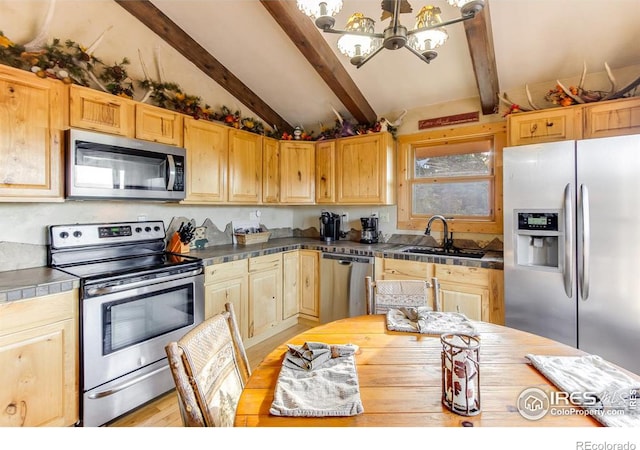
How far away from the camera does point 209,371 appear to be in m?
1.01

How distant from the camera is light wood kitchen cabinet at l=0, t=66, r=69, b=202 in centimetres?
174

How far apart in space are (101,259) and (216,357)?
5.91 ft

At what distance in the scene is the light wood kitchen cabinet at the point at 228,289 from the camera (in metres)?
2.47

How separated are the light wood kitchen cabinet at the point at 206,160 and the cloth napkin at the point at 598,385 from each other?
2610mm

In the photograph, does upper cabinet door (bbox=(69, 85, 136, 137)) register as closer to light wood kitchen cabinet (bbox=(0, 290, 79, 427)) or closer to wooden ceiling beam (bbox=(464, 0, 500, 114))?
light wood kitchen cabinet (bbox=(0, 290, 79, 427))

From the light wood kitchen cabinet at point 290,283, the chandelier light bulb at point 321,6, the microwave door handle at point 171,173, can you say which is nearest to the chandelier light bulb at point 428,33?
the chandelier light bulb at point 321,6

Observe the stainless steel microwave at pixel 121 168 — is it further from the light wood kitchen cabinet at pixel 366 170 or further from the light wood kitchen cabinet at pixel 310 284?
the light wood kitchen cabinet at pixel 366 170

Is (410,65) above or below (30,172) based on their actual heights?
above

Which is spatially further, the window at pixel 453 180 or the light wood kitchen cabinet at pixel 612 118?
the window at pixel 453 180

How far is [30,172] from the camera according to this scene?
1.82 metres

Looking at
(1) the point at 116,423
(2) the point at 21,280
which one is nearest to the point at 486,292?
(1) the point at 116,423

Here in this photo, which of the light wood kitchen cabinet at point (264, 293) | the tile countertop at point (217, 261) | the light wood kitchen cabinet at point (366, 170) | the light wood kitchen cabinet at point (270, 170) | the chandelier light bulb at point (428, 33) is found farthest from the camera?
the light wood kitchen cabinet at point (270, 170)

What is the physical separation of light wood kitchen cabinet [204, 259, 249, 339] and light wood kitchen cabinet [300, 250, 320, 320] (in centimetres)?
75
